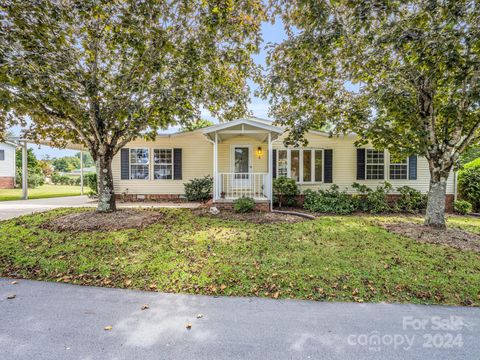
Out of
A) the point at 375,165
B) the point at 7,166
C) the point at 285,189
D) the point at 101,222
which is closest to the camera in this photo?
the point at 101,222

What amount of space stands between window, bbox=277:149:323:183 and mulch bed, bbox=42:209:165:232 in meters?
6.19

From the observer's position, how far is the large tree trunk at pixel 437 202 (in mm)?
6547

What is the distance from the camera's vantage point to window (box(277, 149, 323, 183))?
11273 mm

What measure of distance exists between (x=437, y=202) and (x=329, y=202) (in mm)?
3796

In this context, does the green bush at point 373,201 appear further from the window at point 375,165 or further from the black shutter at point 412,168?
the black shutter at point 412,168

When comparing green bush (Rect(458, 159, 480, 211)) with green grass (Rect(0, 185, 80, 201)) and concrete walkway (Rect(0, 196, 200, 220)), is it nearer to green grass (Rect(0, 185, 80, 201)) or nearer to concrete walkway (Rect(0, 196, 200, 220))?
concrete walkway (Rect(0, 196, 200, 220))

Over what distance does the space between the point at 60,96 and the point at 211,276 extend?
5332mm

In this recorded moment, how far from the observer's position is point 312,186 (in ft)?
37.0

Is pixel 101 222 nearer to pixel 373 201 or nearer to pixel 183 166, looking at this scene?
pixel 183 166

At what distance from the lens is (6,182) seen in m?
20.6

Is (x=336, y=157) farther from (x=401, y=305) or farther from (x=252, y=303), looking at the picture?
(x=252, y=303)

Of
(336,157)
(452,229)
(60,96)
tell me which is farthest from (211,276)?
(336,157)

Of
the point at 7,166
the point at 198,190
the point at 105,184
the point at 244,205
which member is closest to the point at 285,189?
the point at 244,205

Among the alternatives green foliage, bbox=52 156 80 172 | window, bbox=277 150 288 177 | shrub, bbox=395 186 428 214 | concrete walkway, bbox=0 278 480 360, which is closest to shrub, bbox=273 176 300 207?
window, bbox=277 150 288 177
